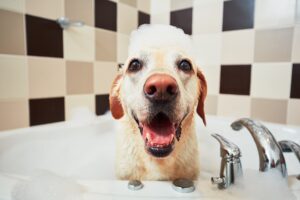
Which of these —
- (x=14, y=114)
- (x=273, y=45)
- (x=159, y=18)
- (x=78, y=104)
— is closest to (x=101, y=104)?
(x=78, y=104)

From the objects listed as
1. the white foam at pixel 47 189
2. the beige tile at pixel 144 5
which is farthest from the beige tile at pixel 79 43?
the white foam at pixel 47 189

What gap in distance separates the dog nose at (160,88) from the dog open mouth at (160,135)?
0.04m

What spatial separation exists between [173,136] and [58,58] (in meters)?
0.66

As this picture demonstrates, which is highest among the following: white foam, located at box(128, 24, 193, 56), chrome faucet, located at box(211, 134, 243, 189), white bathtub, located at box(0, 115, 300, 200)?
white foam, located at box(128, 24, 193, 56)

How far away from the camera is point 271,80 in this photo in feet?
3.12

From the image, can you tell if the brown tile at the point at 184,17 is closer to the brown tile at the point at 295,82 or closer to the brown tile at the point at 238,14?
the brown tile at the point at 238,14

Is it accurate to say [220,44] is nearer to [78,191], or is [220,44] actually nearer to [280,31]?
[280,31]

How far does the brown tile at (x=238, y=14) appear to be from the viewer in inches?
37.6

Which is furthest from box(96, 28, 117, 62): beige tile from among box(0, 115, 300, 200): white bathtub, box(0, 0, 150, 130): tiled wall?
box(0, 115, 300, 200): white bathtub

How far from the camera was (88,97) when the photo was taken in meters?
0.98

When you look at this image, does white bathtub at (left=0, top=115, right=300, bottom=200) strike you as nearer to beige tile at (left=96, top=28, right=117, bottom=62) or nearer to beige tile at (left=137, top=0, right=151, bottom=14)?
beige tile at (left=96, top=28, right=117, bottom=62)

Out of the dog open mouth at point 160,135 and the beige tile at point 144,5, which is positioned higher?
the beige tile at point 144,5

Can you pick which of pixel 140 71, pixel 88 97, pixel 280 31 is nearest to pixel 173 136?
pixel 140 71

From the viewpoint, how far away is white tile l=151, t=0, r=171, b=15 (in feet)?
2.92
